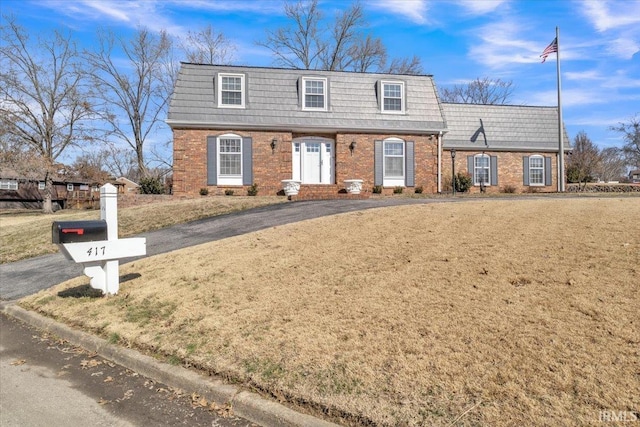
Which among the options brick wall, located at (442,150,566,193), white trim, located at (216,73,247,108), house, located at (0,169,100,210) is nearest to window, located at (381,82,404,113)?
brick wall, located at (442,150,566,193)

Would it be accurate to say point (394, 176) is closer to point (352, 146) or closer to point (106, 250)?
point (352, 146)

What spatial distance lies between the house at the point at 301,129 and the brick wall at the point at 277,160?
0.14 feet

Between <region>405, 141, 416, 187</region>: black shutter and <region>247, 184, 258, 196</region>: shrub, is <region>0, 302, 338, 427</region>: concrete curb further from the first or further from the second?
<region>405, 141, 416, 187</region>: black shutter

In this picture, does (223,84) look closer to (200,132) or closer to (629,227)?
(200,132)

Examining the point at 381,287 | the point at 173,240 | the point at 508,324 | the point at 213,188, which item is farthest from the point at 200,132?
the point at 508,324

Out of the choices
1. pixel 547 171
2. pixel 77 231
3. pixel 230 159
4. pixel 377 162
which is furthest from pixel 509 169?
pixel 77 231

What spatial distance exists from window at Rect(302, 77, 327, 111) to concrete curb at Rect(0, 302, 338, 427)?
53.7 feet

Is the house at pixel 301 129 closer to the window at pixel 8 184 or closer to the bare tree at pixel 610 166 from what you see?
the window at pixel 8 184

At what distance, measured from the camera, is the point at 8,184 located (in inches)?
1698

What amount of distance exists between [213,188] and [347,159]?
6268 millimetres

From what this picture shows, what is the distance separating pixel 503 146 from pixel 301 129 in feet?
39.7

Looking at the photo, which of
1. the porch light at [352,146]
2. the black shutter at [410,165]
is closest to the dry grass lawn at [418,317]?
the porch light at [352,146]

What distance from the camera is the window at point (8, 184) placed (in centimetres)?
4284

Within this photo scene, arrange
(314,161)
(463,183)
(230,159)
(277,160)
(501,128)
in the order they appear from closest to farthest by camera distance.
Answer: (230,159) → (277,160) → (314,161) → (463,183) → (501,128)
